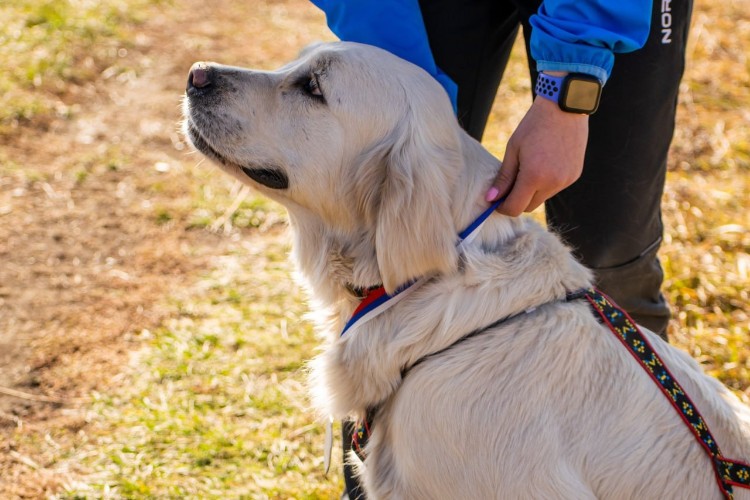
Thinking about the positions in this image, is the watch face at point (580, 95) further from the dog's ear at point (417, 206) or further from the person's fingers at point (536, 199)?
the dog's ear at point (417, 206)

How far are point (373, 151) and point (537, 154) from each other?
20.5 inches

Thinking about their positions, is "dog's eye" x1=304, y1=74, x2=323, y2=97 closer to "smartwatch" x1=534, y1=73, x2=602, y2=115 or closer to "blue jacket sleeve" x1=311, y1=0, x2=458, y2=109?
"blue jacket sleeve" x1=311, y1=0, x2=458, y2=109

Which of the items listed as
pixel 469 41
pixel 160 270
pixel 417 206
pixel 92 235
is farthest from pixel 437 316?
pixel 92 235

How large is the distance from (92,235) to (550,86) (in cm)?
317

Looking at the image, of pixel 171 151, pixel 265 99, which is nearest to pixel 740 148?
pixel 171 151

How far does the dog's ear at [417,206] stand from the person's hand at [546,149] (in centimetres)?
21

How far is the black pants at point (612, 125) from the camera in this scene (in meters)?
2.72

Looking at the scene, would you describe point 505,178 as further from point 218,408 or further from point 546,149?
point 218,408

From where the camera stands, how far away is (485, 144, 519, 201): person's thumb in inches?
92.7

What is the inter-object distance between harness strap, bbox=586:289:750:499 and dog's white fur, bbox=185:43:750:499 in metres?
0.03

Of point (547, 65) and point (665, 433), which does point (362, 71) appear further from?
point (665, 433)

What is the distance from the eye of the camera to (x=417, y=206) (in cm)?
232

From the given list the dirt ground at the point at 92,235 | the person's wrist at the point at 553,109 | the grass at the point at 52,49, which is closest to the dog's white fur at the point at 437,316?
the person's wrist at the point at 553,109

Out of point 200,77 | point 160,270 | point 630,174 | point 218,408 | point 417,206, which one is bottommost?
point 160,270
